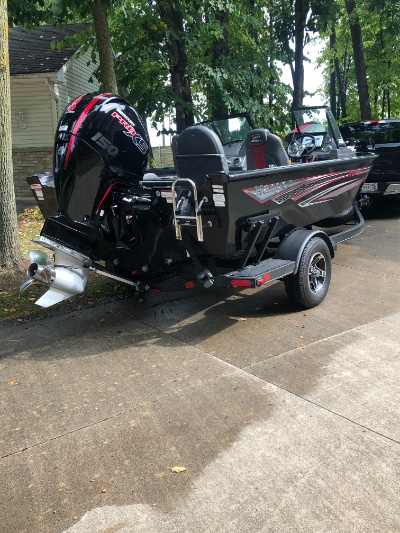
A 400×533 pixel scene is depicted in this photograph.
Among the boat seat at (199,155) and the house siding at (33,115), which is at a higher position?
the house siding at (33,115)

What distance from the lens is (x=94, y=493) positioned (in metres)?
3.00

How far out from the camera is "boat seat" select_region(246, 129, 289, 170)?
673 centimetres

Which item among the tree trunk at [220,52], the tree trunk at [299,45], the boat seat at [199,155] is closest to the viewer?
the boat seat at [199,155]

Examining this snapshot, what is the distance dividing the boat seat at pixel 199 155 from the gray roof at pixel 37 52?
10491 millimetres

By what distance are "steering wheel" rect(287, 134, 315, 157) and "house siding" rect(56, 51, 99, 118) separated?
8460mm

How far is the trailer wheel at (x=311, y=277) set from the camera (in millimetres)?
5645

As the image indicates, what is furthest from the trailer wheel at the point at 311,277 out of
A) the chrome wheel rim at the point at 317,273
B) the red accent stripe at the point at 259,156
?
the red accent stripe at the point at 259,156

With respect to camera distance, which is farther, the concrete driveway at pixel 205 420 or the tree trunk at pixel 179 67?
the tree trunk at pixel 179 67

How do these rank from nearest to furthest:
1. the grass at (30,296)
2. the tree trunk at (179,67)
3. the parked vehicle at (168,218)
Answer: the parked vehicle at (168,218), the grass at (30,296), the tree trunk at (179,67)

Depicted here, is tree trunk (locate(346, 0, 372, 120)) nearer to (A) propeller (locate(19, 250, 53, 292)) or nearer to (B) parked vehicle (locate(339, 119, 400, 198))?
(B) parked vehicle (locate(339, 119, 400, 198))

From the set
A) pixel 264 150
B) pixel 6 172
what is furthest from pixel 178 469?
pixel 6 172

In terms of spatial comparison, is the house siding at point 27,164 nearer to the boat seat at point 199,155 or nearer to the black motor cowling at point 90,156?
the black motor cowling at point 90,156

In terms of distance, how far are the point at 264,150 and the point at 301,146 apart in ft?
4.29

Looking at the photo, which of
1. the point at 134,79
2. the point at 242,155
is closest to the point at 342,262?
the point at 242,155
